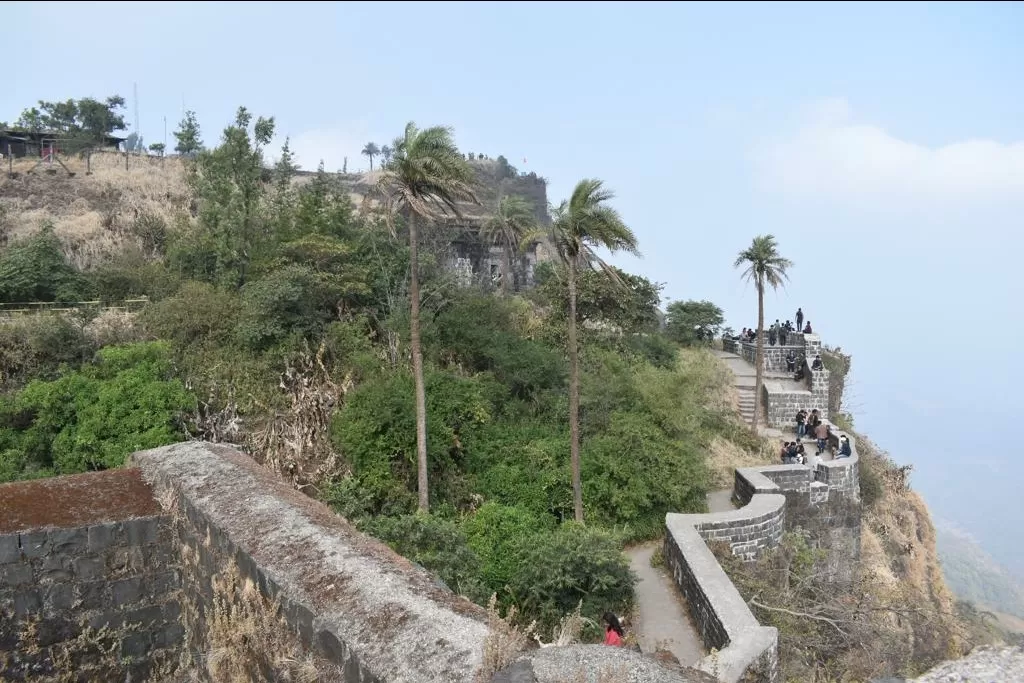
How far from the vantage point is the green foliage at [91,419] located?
10883 mm

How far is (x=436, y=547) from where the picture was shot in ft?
30.1

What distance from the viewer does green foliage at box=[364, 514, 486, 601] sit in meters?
8.71

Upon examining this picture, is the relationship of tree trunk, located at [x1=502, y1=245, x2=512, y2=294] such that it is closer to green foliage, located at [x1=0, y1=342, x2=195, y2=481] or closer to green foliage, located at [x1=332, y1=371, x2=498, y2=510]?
green foliage, located at [x1=332, y1=371, x2=498, y2=510]

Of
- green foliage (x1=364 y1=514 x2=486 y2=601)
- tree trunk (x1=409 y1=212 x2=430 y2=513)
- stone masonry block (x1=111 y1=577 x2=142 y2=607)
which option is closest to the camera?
stone masonry block (x1=111 y1=577 x2=142 y2=607)

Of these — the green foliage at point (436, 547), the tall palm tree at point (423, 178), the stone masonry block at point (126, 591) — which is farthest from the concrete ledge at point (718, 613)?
the stone masonry block at point (126, 591)

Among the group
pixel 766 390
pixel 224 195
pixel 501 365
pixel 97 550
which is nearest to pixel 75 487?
pixel 97 550

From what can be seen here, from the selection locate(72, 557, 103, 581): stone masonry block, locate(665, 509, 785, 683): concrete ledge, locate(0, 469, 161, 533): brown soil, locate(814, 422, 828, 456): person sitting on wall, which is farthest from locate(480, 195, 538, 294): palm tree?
locate(72, 557, 103, 581): stone masonry block

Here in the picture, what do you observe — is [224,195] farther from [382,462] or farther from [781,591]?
[781,591]

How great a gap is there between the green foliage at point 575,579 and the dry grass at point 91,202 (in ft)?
50.3

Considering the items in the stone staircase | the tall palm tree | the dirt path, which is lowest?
the dirt path

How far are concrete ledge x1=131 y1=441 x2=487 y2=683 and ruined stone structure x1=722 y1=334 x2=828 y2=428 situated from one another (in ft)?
63.4

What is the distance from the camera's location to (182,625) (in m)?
3.88

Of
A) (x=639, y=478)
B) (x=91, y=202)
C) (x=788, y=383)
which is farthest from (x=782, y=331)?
(x=91, y=202)

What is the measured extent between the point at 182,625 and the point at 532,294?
18.3 meters
